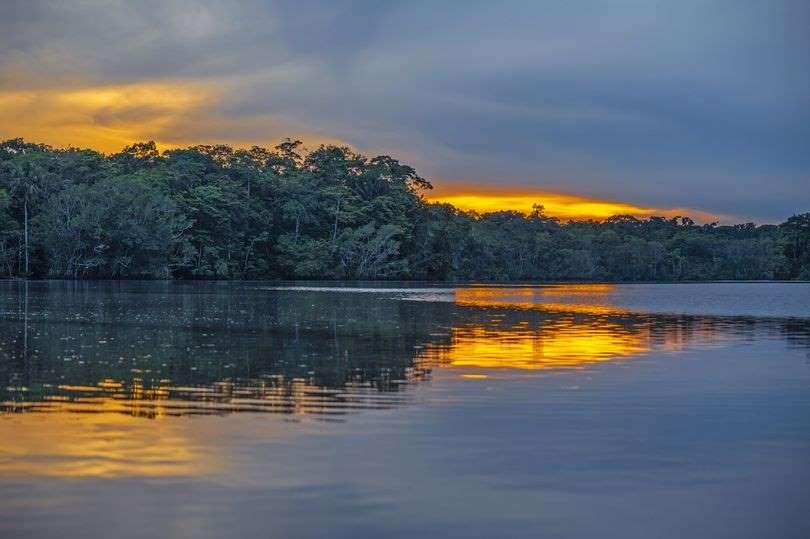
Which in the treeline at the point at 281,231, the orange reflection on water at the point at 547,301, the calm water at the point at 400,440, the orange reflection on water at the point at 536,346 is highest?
the treeline at the point at 281,231

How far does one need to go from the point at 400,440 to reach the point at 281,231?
121277 mm

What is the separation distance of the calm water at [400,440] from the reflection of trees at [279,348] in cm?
13

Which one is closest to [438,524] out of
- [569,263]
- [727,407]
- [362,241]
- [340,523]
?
[340,523]

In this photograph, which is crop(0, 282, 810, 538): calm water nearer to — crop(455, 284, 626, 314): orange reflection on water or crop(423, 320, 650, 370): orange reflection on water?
crop(423, 320, 650, 370): orange reflection on water

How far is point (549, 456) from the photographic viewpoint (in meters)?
10.9

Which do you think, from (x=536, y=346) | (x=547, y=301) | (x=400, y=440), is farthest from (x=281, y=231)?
(x=400, y=440)

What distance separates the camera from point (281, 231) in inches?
5182

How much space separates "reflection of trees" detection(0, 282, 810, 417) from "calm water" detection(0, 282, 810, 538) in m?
0.13

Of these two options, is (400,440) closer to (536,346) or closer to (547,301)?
(536,346)

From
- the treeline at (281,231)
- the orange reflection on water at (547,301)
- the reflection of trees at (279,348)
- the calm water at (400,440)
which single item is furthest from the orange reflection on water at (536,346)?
the treeline at (281,231)

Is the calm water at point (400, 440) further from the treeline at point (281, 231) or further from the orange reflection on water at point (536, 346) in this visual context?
the treeline at point (281, 231)

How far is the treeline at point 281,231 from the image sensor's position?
10106 centimetres

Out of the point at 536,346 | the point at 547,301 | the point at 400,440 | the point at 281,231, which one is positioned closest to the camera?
the point at 400,440

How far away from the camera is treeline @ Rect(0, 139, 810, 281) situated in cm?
10106
